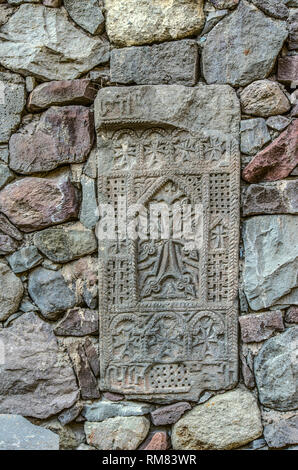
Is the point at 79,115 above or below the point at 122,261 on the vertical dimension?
above

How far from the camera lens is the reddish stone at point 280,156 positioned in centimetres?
219

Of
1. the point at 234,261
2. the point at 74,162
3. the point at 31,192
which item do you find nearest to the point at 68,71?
the point at 74,162

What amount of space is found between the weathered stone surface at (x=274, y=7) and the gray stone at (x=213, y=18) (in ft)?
0.48

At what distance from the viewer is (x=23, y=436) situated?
7.50 ft

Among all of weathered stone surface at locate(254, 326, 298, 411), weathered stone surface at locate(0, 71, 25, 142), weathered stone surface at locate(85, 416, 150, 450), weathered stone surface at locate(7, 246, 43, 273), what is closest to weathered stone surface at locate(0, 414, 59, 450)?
weathered stone surface at locate(85, 416, 150, 450)

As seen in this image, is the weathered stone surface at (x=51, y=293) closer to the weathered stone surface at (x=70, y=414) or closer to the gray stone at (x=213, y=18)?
the weathered stone surface at (x=70, y=414)

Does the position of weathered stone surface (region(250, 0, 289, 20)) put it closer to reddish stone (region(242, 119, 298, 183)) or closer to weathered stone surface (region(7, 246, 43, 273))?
reddish stone (region(242, 119, 298, 183))

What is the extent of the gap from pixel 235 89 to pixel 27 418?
1878 millimetres

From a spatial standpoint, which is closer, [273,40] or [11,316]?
[273,40]

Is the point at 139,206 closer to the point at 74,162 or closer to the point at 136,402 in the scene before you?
the point at 74,162

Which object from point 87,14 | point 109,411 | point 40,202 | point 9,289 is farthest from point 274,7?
point 109,411

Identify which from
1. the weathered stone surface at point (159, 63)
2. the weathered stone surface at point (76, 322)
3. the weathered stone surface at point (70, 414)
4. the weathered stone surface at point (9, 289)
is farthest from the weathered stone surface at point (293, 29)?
the weathered stone surface at point (70, 414)

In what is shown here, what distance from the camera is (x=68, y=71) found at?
2254 mm

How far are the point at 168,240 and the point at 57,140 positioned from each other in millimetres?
715
